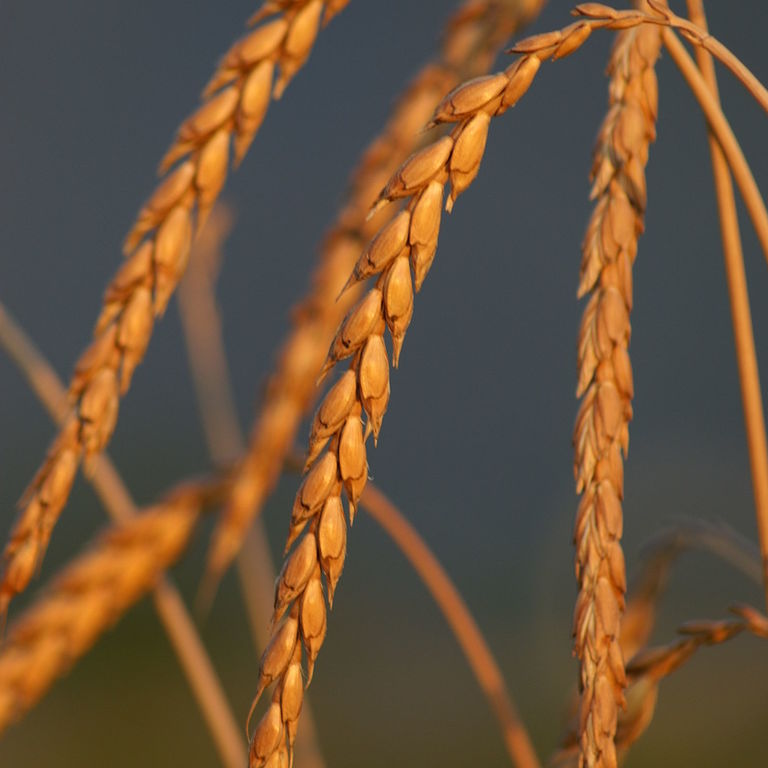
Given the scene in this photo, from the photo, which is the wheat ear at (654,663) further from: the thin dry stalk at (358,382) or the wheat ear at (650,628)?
the thin dry stalk at (358,382)

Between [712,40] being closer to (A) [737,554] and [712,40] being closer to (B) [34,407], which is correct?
(A) [737,554]

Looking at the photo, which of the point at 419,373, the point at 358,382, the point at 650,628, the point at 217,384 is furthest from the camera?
the point at 419,373

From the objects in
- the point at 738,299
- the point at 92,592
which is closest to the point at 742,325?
the point at 738,299

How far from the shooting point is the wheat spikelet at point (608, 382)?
1.33 feet

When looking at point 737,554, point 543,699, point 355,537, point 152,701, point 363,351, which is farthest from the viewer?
point 355,537

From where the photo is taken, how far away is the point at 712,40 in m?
0.44

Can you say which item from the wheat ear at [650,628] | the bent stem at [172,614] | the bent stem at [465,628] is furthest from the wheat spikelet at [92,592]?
the wheat ear at [650,628]

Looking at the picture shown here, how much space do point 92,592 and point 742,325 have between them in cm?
49

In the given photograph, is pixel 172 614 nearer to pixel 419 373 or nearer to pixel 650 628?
pixel 650 628

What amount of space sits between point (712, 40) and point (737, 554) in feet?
1.08

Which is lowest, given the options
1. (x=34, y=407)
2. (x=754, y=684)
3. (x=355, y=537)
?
(x=754, y=684)

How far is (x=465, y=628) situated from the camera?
→ 0.73 m

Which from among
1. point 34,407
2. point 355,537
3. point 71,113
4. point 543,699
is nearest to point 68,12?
point 71,113

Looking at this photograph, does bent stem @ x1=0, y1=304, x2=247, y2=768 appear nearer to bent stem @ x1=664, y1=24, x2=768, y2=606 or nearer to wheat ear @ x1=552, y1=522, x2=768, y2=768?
wheat ear @ x1=552, y1=522, x2=768, y2=768
